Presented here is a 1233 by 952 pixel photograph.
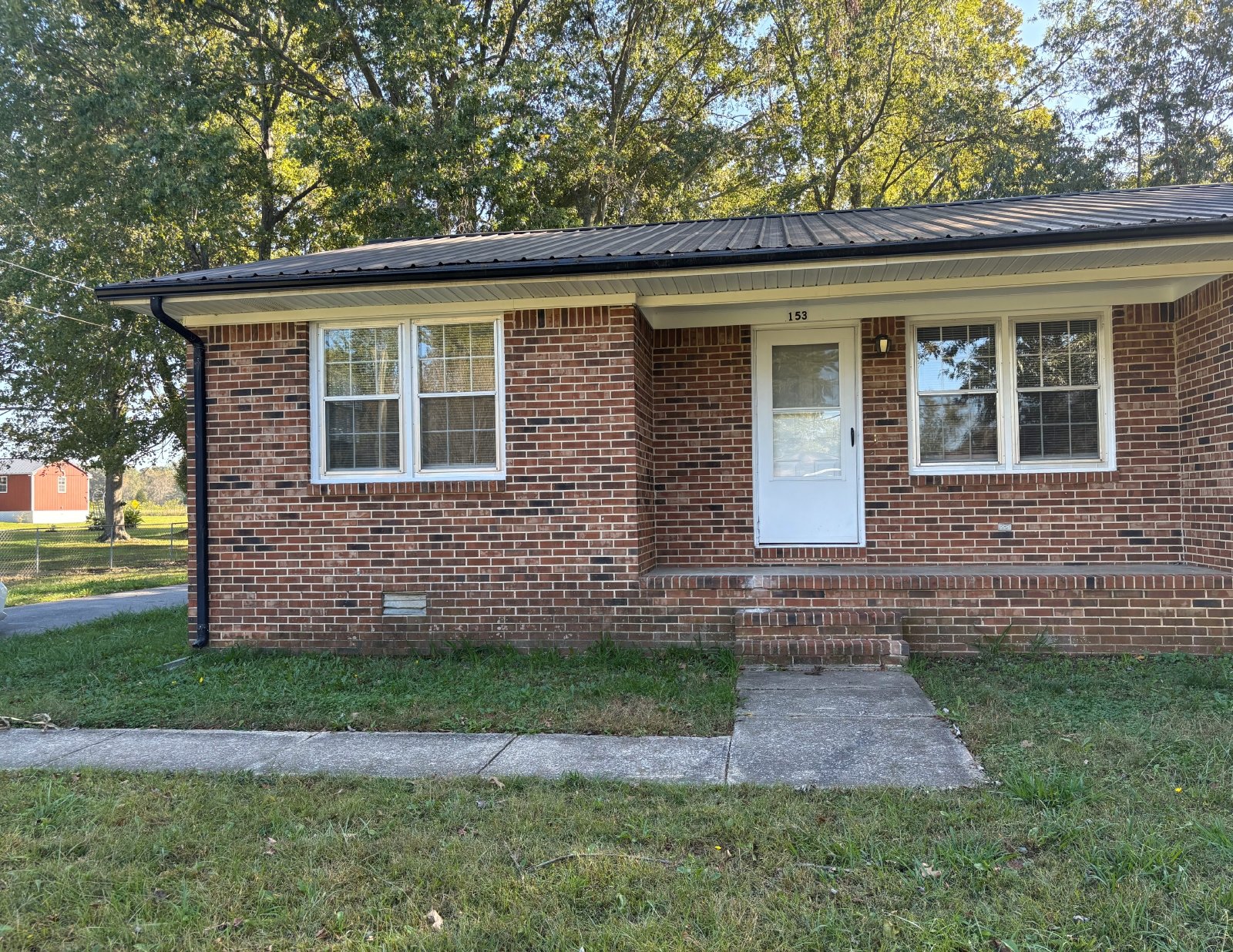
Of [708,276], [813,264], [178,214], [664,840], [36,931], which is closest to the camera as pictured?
[36,931]

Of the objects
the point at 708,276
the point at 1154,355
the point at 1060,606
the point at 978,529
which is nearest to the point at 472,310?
the point at 708,276

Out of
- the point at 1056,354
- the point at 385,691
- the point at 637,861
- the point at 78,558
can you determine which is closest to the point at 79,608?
the point at 385,691

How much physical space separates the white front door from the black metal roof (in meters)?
1.07

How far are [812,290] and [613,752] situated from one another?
4.04m

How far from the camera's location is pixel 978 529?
22.6 feet

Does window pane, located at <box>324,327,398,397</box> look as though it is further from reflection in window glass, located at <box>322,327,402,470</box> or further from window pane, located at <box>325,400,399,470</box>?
window pane, located at <box>325,400,399,470</box>

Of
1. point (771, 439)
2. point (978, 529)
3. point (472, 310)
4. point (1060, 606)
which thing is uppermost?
point (472, 310)

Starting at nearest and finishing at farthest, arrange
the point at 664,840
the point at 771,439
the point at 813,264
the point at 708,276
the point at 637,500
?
the point at 664,840 → the point at 813,264 → the point at 708,276 → the point at 637,500 → the point at 771,439

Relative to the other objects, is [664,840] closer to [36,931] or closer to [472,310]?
[36,931]

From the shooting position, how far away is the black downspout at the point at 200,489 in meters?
6.83

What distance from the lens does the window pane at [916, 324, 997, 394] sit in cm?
695

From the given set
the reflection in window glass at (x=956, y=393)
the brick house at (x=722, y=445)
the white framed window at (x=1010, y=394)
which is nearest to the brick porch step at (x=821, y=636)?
the brick house at (x=722, y=445)

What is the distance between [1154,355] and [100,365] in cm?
1899

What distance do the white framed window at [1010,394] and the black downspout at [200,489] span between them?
616 centimetres
